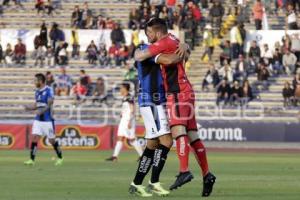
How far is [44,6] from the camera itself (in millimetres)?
50781

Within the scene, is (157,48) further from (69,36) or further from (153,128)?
(69,36)

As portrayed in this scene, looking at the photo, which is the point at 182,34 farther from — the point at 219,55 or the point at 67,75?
the point at 67,75

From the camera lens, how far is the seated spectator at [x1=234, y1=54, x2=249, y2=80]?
148ft

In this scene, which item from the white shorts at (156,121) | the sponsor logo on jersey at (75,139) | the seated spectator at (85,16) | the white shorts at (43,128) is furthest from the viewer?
the seated spectator at (85,16)

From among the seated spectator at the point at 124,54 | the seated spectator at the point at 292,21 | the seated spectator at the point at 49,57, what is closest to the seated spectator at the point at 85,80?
the seated spectator at the point at 124,54

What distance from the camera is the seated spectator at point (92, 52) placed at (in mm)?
47159

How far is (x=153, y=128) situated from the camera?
16062mm

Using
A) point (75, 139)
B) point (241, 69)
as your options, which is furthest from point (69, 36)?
point (75, 139)

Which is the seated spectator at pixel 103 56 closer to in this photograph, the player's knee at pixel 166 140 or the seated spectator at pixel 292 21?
the seated spectator at pixel 292 21

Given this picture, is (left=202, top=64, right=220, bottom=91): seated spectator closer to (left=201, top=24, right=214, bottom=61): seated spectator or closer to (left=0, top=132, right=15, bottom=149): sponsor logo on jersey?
(left=201, top=24, right=214, bottom=61): seated spectator

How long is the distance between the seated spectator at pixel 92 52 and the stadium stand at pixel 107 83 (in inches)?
13.7

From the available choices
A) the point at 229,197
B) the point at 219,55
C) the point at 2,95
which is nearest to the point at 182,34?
the point at 219,55

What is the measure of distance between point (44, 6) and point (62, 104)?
344 inches

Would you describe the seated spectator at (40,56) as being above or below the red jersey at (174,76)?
below
